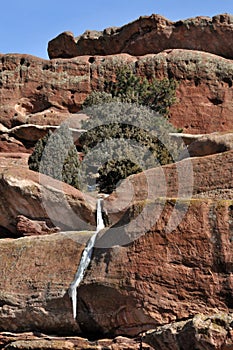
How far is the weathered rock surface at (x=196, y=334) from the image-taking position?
12492 mm

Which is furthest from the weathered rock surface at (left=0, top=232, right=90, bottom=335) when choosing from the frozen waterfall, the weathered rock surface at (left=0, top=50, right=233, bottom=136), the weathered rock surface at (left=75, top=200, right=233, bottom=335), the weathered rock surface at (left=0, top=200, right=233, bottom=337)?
the weathered rock surface at (left=0, top=50, right=233, bottom=136)

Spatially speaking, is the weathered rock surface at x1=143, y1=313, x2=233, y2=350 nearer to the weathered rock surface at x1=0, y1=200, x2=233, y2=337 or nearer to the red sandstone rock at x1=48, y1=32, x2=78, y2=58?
the weathered rock surface at x1=0, y1=200, x2=233, y2=337

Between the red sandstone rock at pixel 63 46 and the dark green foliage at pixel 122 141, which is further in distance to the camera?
the red sandstone rock at pixel 63 46

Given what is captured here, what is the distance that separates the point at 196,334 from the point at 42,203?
898 centimetres

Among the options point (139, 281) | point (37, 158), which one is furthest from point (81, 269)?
point (37, 158)

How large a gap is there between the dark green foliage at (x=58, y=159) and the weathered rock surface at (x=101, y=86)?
4856 millimetres

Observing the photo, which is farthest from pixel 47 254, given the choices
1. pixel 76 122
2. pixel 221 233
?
pixel 76 122

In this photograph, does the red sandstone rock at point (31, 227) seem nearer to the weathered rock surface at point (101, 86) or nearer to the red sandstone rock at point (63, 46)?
the weathered rock surface at point (101, 86)

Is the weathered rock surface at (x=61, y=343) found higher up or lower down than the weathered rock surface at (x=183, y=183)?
lower down

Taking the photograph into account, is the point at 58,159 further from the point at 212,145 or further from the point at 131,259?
the point at 131,259

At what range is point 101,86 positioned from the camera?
3747cm

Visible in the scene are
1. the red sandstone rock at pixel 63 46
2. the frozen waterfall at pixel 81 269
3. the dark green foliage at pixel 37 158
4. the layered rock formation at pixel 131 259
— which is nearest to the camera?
the layered rock formation at pixel 131 259

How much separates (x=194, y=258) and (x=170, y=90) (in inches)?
848

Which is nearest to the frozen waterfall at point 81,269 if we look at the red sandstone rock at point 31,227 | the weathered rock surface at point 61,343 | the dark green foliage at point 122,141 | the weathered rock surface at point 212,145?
the weathered rock surface at point 61,343
